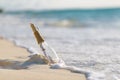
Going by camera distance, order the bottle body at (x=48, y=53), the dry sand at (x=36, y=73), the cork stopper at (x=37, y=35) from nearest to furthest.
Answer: the dry sand at (x=36, y=73) < the cork stopper at (x=37, y=35) < the bottle body at (x=48, y=53)

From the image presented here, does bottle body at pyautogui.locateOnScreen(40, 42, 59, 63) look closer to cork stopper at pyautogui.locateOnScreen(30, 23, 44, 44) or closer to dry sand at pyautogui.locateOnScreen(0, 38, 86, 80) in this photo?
cork stopper at pyautogui.locateOnScreen(30, 23, 44, 44)

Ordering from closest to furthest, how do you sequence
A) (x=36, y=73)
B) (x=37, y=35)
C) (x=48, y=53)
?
(x=36, y=73)
(x=37, y=35)
(x=48, y=53)

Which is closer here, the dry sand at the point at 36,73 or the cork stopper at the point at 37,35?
the dry sand at the point at 36,73

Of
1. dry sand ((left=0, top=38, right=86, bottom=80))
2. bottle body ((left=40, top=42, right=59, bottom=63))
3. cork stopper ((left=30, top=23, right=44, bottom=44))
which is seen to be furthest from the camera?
bottle body ((left=40, top=42, right=59, bottom=63))

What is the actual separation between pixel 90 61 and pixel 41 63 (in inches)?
40.0

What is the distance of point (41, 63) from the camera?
5656mm

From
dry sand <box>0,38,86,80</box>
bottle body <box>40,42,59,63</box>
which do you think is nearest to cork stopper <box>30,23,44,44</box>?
bottle body <box>40,42,59,63</box>

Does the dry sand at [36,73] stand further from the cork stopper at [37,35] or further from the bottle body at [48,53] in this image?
the cork stopper at [37,35]

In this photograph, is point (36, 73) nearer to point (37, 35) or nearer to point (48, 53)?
point (37, 35)

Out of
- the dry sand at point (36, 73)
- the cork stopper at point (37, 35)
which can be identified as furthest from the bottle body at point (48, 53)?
the dry sand at point (36, 73)

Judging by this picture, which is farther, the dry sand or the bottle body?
the bottle body

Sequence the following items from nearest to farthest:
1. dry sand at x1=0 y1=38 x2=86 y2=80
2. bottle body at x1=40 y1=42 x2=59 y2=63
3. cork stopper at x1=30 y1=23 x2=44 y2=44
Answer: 1. dry sand at x1=0 y1=38 x2=86 y2=80
2. cork stopper at x1=30 y1=23 x2=44 y2=44
3. bottle body at x1=40 y1=42 x2=59 y2=63

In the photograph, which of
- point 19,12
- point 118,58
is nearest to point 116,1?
point 19,12

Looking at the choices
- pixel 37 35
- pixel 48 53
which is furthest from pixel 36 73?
pixel 48 53
